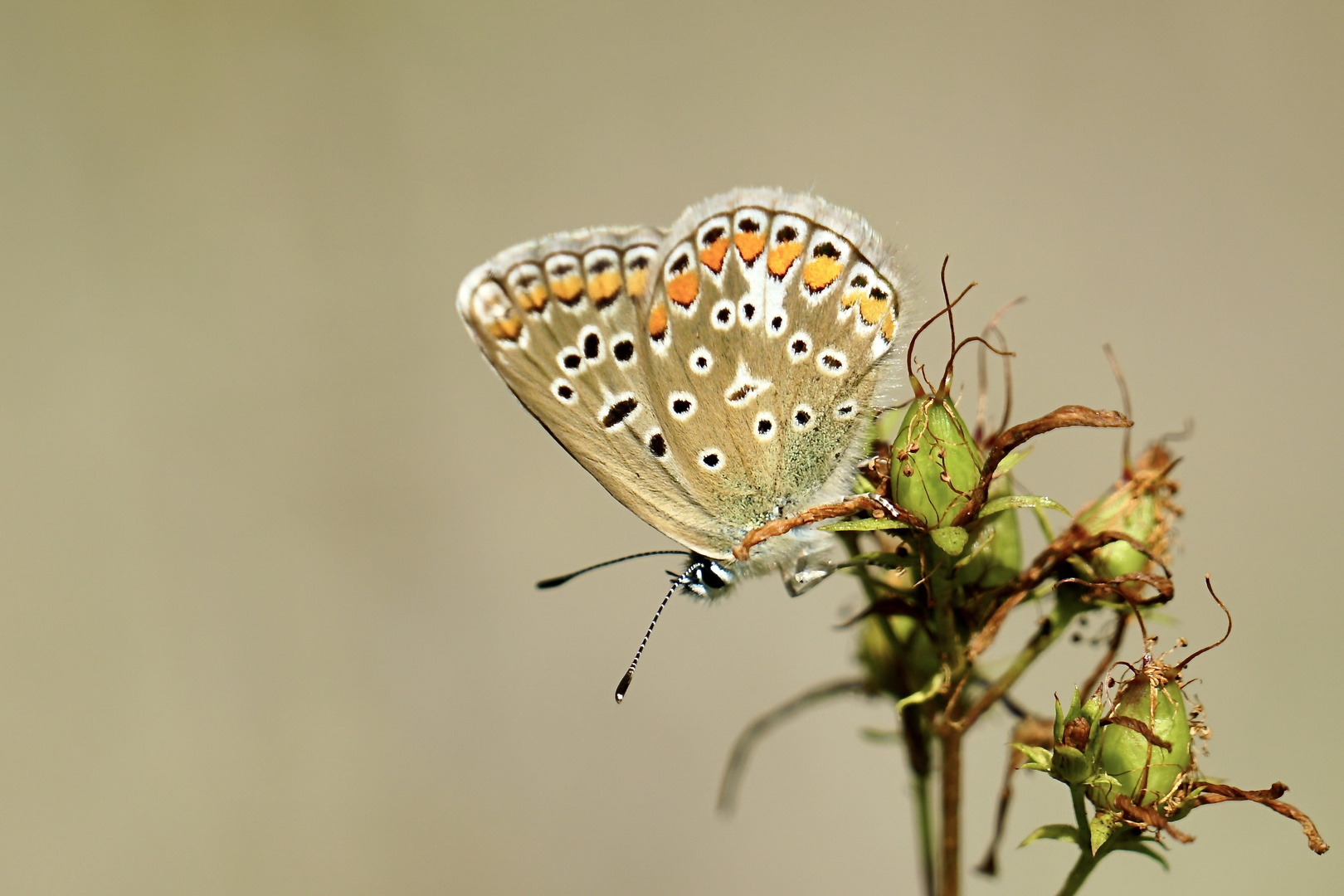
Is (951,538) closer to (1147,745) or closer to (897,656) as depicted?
(1147,745)

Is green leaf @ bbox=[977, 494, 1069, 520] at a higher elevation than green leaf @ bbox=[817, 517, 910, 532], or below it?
higher

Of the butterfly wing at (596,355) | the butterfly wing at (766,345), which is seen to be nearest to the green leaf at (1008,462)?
the butterfly wing at (766,345)

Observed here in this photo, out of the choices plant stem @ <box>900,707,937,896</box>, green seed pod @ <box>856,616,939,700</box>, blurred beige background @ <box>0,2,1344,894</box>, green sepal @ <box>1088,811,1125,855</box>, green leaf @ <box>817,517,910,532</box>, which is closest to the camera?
green sepal @ <box>1088,811,1125,855</box>

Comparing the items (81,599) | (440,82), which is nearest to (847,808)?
(81,599)

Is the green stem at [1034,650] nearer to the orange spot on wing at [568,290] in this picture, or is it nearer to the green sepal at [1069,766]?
the green sepal at [1069,766]

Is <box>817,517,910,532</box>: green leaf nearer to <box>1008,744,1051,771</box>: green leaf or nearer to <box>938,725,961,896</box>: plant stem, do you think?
<box>1008,744,1051,771</box>: green leaf

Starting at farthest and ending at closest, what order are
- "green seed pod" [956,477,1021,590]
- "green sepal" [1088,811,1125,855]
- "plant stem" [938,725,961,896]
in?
"plant stem" [938,725,961,896]
"green seed pod" [956,477,1021,590]
"green sepal" [1088,811,1125,855]

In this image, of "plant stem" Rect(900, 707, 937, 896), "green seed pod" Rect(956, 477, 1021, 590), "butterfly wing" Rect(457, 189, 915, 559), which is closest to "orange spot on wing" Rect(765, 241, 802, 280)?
"butterfly wing" Rect(457, 189, 915, 559)

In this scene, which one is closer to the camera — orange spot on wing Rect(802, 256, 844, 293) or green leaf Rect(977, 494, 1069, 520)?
green leaf Rect(977, 494, 1069, 520)

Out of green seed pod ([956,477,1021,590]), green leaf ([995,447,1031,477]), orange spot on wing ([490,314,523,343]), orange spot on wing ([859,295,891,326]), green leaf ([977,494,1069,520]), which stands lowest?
green seed pod ([956,477,1021,590])
